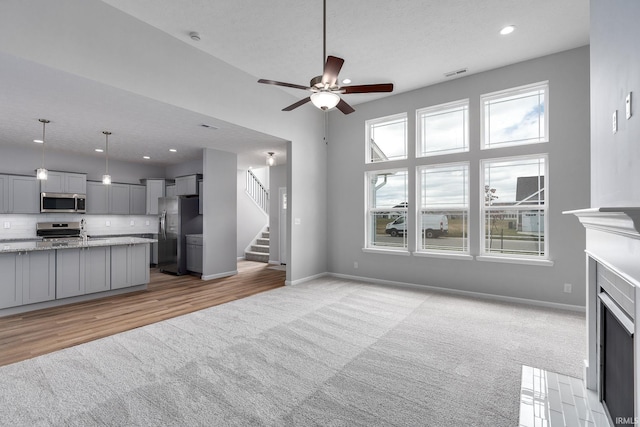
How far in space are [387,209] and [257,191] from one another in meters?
5.37

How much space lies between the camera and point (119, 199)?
7.50 meters

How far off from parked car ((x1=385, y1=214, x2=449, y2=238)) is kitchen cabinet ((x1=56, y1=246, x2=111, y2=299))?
5081 mm

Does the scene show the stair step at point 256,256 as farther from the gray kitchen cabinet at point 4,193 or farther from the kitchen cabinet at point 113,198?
the gray kitchen cabinet at point 4,193

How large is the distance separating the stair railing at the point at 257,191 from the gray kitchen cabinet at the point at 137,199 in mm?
2804

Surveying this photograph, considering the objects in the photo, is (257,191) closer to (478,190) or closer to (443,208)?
(443,208)

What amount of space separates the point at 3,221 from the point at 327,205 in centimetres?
665

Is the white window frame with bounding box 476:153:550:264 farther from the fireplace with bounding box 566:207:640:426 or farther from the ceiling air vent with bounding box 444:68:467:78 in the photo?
the fireplace with bounding box 566:207:640:426

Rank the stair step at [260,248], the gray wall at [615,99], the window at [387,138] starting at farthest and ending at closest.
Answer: the stair step at [260,248]
the window at [387,138]
the gray wall at [615,99]

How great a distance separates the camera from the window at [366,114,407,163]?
18.6ft

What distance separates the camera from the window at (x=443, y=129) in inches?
198

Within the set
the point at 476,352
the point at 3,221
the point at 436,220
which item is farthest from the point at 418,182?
the point at 3,221

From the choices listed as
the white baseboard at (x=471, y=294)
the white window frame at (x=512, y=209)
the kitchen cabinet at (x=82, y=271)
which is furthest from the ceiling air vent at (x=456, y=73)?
the kitchen cabinet at (x=82, y=271)

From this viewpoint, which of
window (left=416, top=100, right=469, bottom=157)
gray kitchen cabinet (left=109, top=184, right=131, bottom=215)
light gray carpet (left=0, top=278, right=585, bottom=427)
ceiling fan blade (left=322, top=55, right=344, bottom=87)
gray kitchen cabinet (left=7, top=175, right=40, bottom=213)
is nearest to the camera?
light gray carpet (left=0, top=278, right=585, bottom=427)

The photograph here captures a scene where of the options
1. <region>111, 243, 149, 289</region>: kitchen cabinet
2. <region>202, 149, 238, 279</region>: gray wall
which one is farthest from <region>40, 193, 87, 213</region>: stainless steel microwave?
<region>202, 149, 238, 279</region>: gray wall
